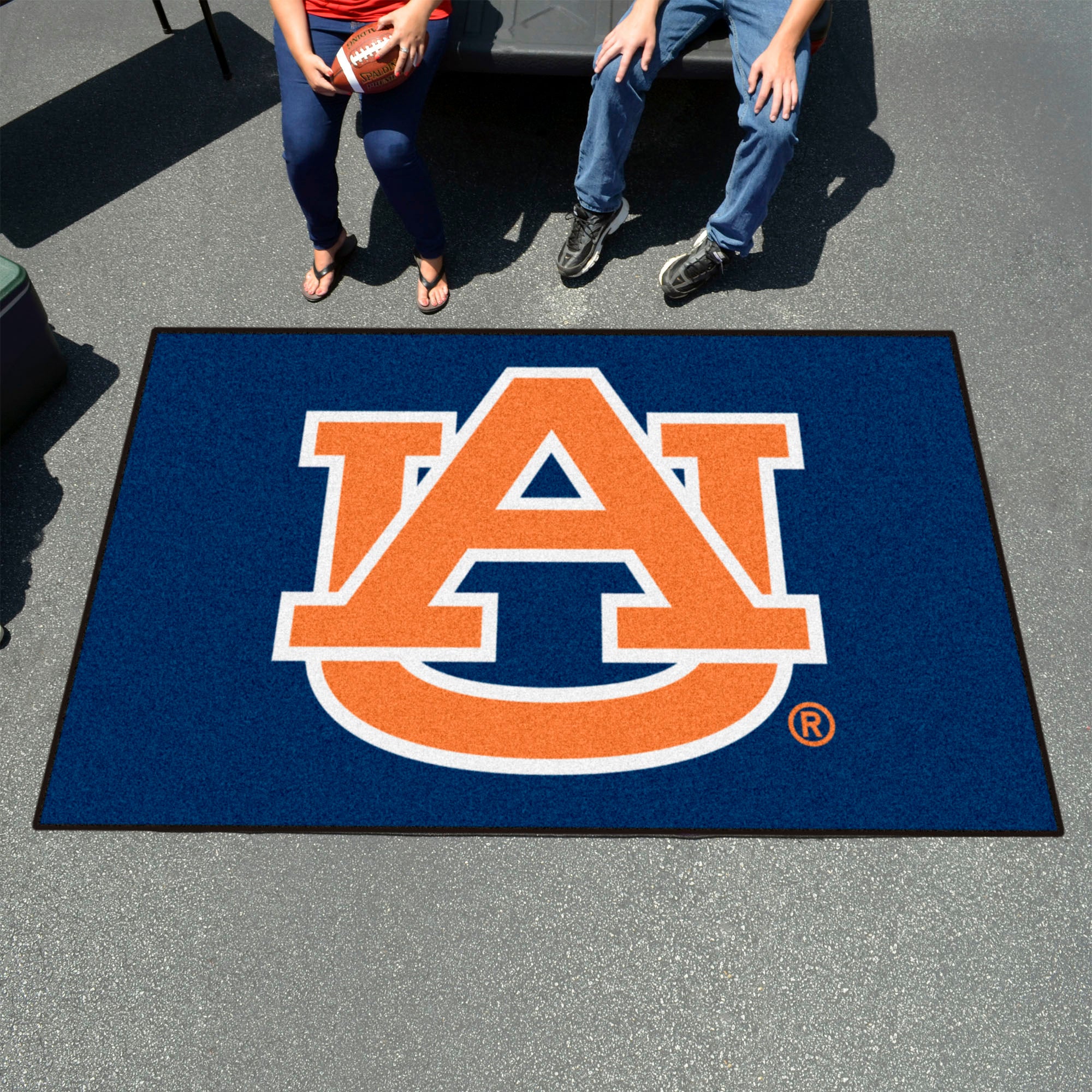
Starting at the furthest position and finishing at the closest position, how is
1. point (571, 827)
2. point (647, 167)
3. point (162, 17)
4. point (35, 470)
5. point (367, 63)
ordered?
point (162, 17), point (647, 167), point (35, 470), point (367, 63), point (571, 827)

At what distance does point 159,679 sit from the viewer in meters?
1.87

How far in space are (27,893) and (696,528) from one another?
147 cm

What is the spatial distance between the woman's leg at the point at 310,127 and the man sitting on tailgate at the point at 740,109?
56 cm

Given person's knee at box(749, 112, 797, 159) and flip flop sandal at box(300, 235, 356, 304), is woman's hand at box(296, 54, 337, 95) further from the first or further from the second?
person's knee at box(749, 112, 797, 159)

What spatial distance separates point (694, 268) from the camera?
2.20 meters

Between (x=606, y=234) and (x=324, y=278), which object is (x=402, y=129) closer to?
(x=324, y=278)

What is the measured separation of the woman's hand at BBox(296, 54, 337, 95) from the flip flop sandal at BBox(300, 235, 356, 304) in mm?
408

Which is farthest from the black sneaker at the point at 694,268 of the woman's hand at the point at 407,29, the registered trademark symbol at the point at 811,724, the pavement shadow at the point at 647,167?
the registered trademark symbol at the point at 811,724

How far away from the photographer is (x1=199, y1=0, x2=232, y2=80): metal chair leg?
249 centimetres

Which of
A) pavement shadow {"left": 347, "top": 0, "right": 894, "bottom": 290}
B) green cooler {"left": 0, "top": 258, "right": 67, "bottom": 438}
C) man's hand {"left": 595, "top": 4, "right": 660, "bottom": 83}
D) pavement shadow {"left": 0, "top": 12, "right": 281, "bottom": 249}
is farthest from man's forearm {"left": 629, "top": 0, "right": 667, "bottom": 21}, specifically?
green cooler {"left": 0, "top": 258, "right": 67, "bottom": 438}

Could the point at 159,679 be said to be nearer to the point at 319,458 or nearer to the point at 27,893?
the point at 27,893

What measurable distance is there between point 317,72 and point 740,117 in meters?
0.90

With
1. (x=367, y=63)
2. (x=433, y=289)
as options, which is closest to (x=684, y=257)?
(x=433, y=289)

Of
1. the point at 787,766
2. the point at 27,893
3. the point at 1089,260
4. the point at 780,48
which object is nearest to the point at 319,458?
the point at 27,893
